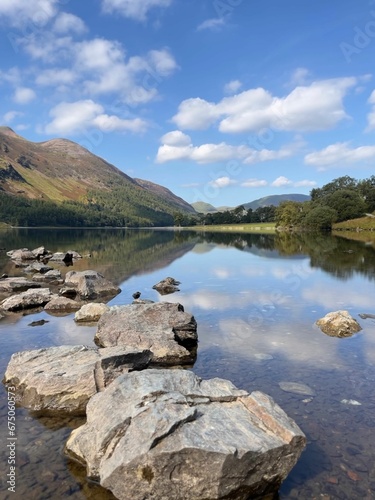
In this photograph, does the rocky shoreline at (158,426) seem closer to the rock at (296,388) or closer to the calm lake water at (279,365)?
the calm lake water at (279,365)

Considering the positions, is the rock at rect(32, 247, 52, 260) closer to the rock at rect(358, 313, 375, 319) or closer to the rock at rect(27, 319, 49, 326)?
the rock at rect(27, 319, 49, 326)

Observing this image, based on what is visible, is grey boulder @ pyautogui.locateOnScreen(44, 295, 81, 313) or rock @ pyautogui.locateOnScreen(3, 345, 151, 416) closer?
rock @ pyautogui.locateOnScreen(3, 345, 151, 416)

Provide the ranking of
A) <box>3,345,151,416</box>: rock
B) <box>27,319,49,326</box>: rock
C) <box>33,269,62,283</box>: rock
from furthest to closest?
<box>33,269,62,283</box>: rock
<box>27,319,49,326</box>: rock
<box>3,345,151,416</box>: rock

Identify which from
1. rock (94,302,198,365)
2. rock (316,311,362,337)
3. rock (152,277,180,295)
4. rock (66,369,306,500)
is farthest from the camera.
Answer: rock (152,277,180,295)

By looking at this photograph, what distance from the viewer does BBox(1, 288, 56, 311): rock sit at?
31.2m

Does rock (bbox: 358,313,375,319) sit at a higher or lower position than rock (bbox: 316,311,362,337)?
lower

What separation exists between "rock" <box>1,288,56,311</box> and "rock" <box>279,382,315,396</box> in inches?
917

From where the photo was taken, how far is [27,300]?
32.2 m

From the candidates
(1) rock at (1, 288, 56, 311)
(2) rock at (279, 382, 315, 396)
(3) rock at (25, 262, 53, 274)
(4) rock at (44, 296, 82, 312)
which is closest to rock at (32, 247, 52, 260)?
(3) rock at (25, 262, 53, 274)

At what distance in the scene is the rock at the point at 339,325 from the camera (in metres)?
24.0

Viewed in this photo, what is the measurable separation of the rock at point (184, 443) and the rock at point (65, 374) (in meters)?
2.87

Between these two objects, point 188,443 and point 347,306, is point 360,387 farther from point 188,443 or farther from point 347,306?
point 347,306

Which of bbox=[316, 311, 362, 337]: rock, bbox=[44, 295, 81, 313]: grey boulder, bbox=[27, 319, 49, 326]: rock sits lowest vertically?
bbox=[27, 319, 49, 326]: rock

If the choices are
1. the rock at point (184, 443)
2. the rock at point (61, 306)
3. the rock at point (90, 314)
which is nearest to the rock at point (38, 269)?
the rock at point (61, 306)
